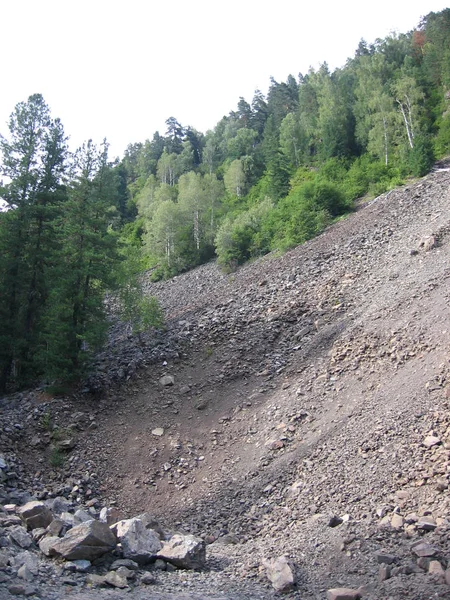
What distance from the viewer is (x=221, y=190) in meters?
50.2

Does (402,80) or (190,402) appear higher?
Result: (402,80)

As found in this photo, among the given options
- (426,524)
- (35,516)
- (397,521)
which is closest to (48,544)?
(35,516)

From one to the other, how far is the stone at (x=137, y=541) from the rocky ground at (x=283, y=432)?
355 millimetres

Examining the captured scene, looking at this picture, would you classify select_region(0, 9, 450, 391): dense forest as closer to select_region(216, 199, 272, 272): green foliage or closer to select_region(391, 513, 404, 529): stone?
select_region(216, 199, 272, 272): green foliage

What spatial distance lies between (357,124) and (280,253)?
26699mm

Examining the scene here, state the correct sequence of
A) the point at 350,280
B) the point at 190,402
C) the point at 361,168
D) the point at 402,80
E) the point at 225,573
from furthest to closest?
the point at 402,80 < the point at 361,168 < the point at 350,280 < the point at 190,402 < the point at 225,573

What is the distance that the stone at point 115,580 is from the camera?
7.04 metres

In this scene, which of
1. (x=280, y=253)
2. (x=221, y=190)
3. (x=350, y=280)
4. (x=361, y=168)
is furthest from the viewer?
(x=221, y=190)

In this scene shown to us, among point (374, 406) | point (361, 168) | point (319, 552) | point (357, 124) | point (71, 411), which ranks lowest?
point (319, 552)

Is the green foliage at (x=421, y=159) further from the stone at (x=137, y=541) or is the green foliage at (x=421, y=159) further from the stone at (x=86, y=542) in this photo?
the stone at (x=86, y=542)

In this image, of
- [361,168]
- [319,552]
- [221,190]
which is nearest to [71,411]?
[319,552]

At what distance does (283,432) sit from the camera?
12820mm

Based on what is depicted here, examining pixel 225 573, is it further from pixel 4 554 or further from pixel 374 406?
pixel 374 406

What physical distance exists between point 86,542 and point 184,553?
1.60 meters
